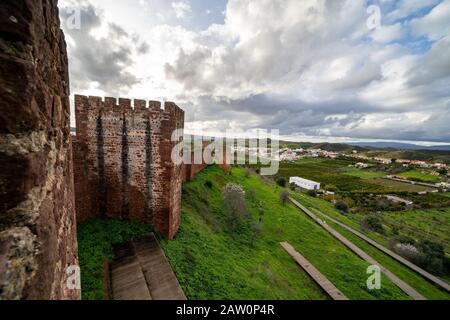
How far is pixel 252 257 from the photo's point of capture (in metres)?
11.1

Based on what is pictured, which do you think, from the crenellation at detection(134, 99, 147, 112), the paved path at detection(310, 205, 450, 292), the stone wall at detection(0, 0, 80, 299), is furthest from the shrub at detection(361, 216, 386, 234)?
the stone wall at detection(0, 0, 80, 299)

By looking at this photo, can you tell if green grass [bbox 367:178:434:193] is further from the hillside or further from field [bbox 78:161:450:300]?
the hillside

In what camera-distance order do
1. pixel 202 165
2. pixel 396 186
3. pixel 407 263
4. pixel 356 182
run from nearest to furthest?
pixel 407 263 → pixel 202 165 → pixel 396 186 → pixel 356 182

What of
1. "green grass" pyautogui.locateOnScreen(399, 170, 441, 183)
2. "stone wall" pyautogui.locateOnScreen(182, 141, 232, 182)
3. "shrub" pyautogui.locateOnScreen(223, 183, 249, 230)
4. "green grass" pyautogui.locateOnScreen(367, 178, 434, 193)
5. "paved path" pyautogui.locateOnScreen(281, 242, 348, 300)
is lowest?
"green grass" pyautogui.locateOnScreen(367, 178, 434, 193)

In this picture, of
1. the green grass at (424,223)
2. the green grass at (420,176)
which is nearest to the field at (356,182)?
the green grass at (420,176)

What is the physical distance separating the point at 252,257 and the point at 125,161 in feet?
26.4

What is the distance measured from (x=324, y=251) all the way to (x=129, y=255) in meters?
14.9

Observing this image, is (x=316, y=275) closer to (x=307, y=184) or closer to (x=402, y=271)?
(x=402, y=271)

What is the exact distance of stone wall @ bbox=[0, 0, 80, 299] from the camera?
139 cm

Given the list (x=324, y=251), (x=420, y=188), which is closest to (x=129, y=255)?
(x=324, y=251)

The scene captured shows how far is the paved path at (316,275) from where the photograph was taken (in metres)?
11.0

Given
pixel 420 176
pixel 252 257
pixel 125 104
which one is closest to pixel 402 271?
pixel 252 257

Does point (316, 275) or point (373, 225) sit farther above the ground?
point (316, 275)

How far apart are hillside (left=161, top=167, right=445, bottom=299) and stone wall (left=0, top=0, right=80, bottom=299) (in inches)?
222
